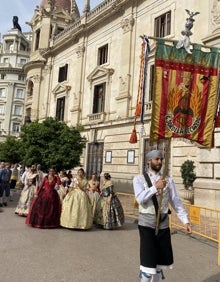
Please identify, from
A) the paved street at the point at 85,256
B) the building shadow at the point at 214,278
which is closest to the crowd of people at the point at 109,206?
the paved street at the point at 85,256

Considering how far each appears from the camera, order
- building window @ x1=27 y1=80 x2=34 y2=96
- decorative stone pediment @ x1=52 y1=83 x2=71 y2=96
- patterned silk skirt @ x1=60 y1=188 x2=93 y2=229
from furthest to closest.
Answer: building window @ x1=27 y1=80 x2=34 y2=96 → decorative stone pediment @ x1=52 y1=83 x2=71 y2=96 → patterned silk skirt @ x1=60 y1=188 x2=93 y2=229

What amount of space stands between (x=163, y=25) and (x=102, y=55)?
6.00 metres

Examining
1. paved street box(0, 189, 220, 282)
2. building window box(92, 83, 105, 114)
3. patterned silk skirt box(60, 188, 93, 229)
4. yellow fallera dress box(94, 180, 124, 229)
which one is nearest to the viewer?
paved street box(0, 189, 220, 282)

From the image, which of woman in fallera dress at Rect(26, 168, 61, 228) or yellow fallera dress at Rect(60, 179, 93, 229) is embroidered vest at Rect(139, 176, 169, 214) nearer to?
yellow fallera dress at Rect(60, 179, 93, 229)

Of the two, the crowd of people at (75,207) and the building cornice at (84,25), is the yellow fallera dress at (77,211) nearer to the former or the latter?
the crowd of people at (75,207)

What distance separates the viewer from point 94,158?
2300cm

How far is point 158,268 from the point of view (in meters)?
3.85

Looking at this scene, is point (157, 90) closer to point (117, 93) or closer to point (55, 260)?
point (55, 260)

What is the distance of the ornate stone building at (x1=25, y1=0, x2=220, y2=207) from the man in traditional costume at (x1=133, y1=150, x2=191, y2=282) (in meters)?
7.77

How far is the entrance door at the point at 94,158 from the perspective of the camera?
22.4 meters

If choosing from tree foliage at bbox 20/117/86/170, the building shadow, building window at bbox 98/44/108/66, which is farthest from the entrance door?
the building shadow

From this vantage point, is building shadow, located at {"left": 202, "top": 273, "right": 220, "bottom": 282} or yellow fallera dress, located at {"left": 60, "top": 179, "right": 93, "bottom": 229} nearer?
building shadow, located at {"left": 202, "top": 273, "right": 220, "bottom": 282}

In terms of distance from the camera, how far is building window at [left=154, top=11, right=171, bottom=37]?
19000mm

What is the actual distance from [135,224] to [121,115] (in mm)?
11043
